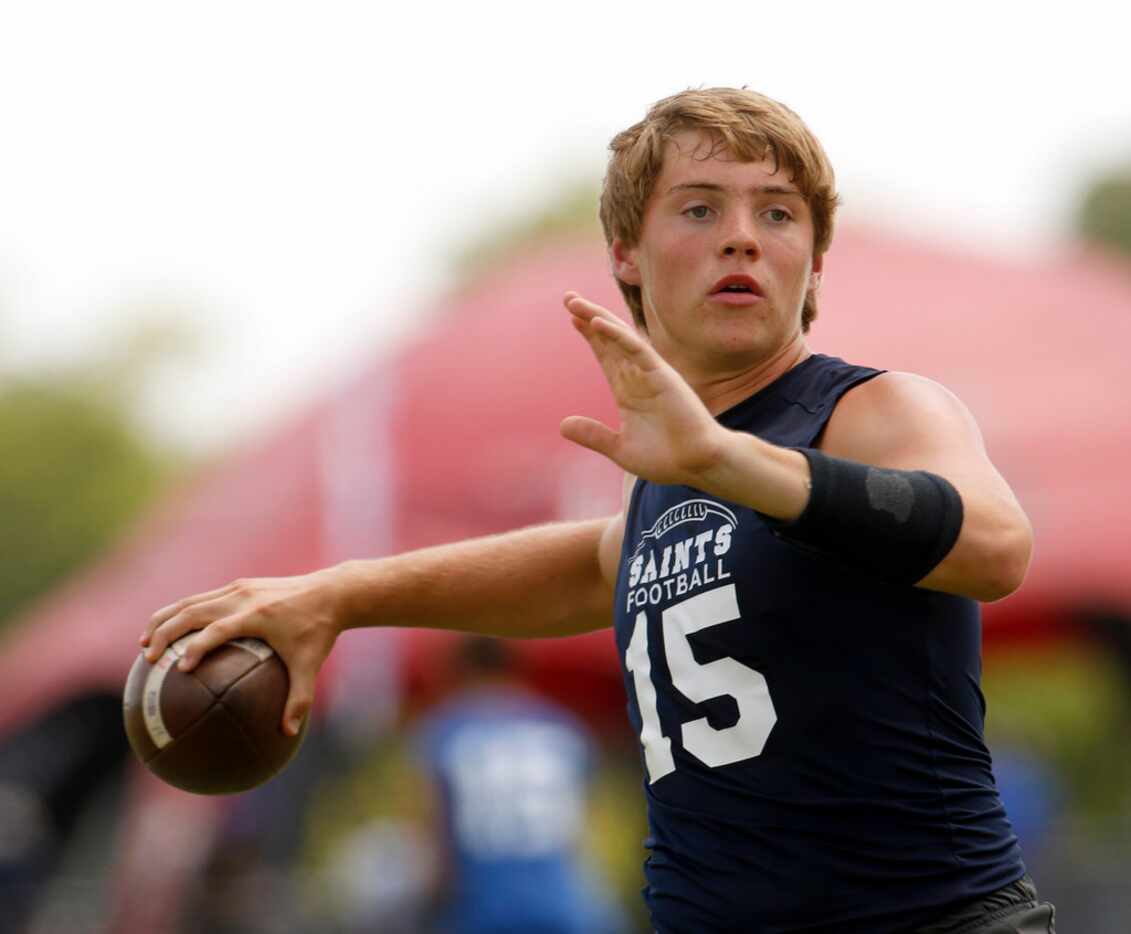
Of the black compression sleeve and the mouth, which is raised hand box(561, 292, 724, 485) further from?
the mouth

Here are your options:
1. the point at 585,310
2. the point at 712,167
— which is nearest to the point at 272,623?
the point at 585,310

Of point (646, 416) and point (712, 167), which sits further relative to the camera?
point (712, 167)

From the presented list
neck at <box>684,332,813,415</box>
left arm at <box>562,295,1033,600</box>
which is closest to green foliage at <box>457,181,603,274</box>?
neck at <box>684,332,813,415</box>

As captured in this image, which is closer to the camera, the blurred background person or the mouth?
the mouth

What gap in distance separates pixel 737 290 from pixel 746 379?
207 millimetres

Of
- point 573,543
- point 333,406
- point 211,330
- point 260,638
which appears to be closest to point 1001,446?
point 333,406

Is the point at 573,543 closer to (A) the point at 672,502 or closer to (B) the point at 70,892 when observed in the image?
(A) the point at 672,502

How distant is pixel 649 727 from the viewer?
3.17m

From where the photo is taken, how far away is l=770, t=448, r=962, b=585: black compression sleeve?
2.56 m

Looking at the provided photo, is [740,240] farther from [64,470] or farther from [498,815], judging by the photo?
[64,470]

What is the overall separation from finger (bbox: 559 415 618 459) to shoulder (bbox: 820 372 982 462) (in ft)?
1.49

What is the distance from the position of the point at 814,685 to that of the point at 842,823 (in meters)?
0.24

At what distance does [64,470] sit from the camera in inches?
1914

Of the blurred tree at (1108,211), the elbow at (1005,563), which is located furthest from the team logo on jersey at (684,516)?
the blurred tree at (1108,211)
